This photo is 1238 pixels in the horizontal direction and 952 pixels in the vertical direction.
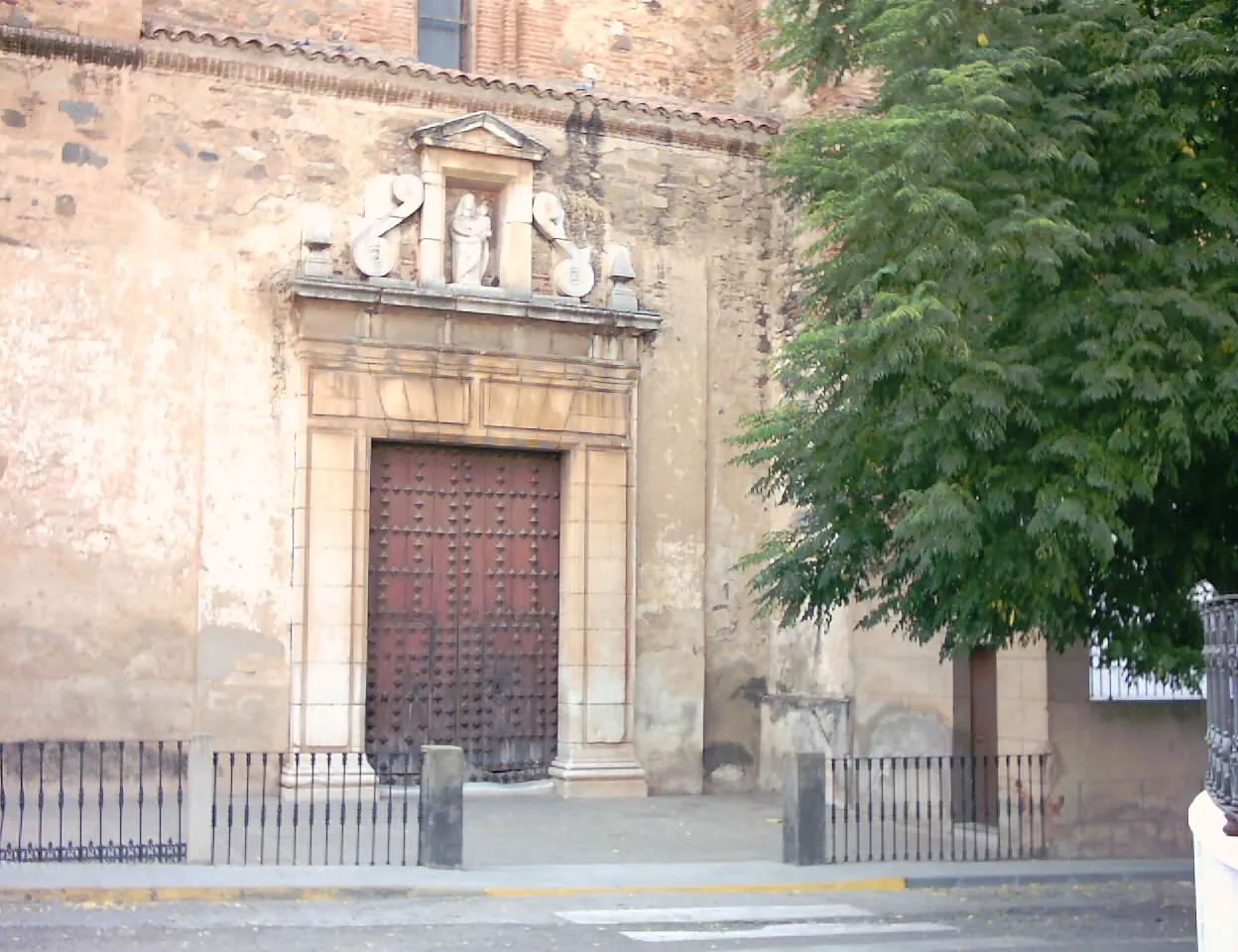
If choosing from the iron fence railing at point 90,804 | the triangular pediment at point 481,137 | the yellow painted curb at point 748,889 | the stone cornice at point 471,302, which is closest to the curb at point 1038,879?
the yellow painted curb at point 748,889

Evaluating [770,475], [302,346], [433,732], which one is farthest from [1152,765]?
[302,346]

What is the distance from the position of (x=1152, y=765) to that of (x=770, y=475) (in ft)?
15.1

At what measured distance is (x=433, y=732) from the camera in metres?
16.9

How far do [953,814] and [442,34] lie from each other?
9.56 m

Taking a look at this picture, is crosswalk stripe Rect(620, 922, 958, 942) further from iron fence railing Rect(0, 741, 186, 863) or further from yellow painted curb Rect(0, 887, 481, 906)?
iron fence railing Rect(0, 741, 186, 863)

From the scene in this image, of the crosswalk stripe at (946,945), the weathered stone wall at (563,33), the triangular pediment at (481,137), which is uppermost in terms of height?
the weathered stone wall at (563,33)

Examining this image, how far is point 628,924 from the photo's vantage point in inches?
406

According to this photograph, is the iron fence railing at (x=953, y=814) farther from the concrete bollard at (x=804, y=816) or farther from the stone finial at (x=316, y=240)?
the stone finial at (x=316, y=240)

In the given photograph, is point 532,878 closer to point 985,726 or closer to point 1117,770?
point 1117,770

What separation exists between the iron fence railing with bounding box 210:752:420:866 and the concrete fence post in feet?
0.21

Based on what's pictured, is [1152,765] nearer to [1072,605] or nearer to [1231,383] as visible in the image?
[1072,605]

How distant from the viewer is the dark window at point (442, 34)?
723 inches

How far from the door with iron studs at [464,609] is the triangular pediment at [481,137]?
2959 millimetres

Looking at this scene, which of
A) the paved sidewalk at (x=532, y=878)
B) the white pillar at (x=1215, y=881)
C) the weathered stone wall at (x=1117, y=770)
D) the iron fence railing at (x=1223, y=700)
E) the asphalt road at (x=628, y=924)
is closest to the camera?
the white pillar at (x=1215, y=881)
